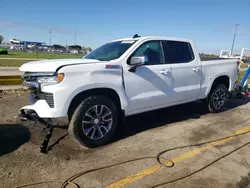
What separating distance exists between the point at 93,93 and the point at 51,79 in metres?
0.73

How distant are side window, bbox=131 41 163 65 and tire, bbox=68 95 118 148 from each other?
120cm

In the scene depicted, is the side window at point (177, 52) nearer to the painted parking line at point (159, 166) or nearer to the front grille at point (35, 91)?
the painted parking line at point (159, 166)

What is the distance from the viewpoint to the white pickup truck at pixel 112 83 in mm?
3689

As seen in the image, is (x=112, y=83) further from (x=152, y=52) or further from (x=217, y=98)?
(x=217, y=98)

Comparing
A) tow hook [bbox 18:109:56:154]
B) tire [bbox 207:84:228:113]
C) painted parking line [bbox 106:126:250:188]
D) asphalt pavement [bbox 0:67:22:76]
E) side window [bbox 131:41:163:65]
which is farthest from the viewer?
asphalt pavement [bbox 0:67:22:76]

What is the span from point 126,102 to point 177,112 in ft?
8.78

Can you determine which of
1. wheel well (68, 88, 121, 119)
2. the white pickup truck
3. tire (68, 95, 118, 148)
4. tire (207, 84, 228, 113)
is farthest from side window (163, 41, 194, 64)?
tire (68, 95, 118, 148)

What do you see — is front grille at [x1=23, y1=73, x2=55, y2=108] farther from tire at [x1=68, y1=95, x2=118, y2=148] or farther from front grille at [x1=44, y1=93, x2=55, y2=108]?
tire at [x1=68, y1=95, x2=118, y2=148]

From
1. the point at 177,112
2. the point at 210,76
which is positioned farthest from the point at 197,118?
the point at 210,76

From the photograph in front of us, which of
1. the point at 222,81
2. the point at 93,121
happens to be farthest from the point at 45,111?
the point at 222,81

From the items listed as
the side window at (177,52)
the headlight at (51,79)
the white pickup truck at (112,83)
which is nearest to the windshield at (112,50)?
the white pickup truck at (112,83)

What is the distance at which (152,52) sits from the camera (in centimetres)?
488

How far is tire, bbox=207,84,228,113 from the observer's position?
20.8 feet

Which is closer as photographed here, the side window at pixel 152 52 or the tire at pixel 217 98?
the side window at pixel 152 52
